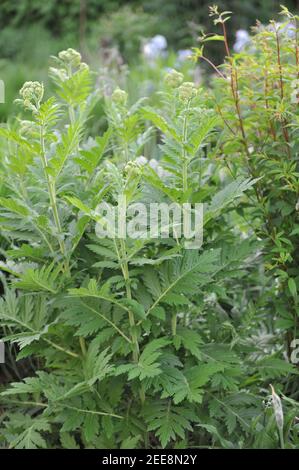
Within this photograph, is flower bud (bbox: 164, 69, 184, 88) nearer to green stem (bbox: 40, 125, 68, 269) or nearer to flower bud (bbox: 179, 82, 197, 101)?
flower bud (bbox: 179, 82, 197, 101)

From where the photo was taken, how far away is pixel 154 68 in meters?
5.39

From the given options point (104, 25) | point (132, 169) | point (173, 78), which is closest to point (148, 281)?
point (132, 169)

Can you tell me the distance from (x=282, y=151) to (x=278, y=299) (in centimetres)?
43

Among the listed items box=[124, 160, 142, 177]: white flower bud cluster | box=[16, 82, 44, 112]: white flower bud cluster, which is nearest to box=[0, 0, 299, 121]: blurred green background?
box=[16, 82, 44, 112]: white flower bud cluster

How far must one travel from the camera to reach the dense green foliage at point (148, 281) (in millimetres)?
1693

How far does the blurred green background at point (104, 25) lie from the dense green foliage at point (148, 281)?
4.13m

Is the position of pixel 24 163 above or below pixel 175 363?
above

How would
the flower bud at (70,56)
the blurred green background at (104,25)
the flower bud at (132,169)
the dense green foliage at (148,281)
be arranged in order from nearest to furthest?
1. the flower bud at (132,169)
2. the dense green foliage at (148,281)
3. the flower bud at (70,56)
4. the blurred green background at (104,25)

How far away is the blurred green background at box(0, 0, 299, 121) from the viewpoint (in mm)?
7520

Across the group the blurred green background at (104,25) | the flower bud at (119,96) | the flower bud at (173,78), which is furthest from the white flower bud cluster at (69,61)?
the blurred green background at (104,25)

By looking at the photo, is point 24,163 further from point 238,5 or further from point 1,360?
point 238,5

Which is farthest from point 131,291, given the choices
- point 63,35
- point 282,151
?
point 63,35

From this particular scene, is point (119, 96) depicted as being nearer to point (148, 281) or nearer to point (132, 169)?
point (132, 169)

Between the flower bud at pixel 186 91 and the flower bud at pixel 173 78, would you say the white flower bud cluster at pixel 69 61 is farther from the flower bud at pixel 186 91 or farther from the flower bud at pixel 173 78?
the flower bud at pixel 186 91
